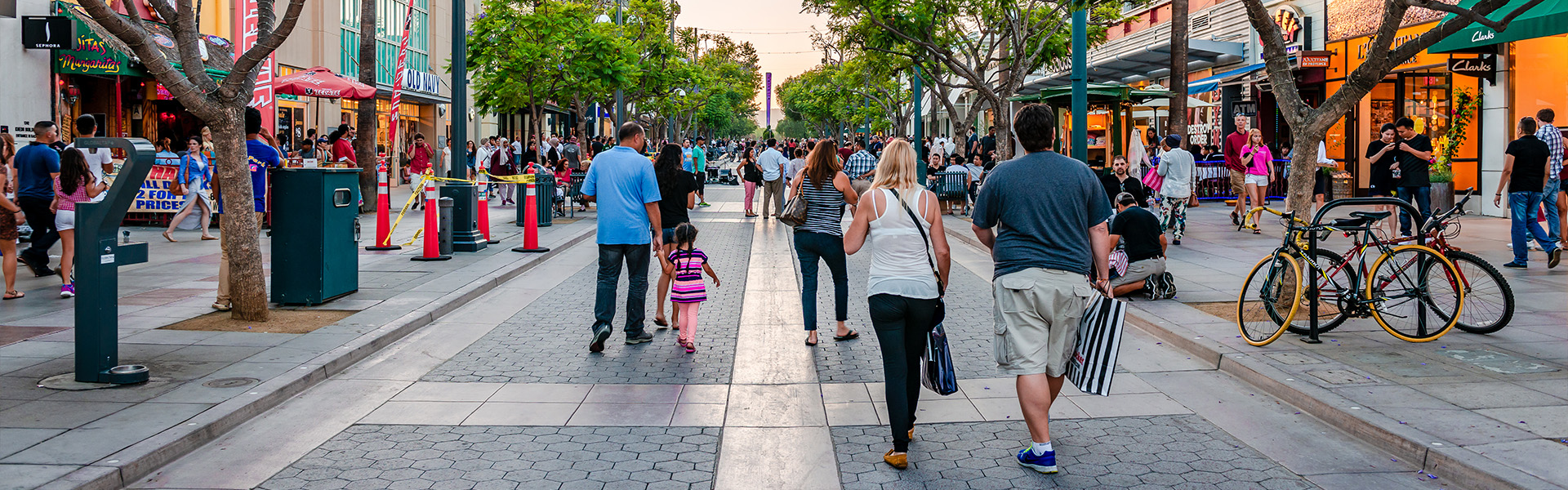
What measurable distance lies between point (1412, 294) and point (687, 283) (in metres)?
4.89

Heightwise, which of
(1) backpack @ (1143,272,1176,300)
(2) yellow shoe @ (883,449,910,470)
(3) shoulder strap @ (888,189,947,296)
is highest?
(3) shoulder strap @ (888,189,947,296)

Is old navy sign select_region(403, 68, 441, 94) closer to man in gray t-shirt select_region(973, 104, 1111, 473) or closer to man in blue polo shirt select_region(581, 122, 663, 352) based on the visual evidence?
man in blue polo shirt select_region(581, 122, 663, 352)

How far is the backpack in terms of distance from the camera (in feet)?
33.1

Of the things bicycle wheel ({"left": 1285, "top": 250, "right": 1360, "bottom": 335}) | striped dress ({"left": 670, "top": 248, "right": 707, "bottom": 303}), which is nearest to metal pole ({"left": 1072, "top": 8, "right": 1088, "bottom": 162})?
bicycle wheel ({"left": 1285, "top": 250, "right": 1360, "bottom": 335})

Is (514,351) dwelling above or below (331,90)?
below

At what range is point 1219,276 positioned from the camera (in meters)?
11.6

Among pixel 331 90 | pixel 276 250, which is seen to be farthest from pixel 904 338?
pixel 331 90

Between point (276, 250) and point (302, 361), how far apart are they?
2.70 m

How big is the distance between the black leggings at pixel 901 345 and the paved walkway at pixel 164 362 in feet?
10.9

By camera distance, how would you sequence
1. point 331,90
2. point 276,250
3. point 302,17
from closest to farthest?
point 276,250
point 331,90
point 302,17

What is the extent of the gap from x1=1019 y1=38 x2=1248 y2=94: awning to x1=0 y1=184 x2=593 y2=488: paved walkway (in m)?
19.6

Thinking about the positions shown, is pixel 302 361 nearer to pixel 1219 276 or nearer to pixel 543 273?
pixel 543 273

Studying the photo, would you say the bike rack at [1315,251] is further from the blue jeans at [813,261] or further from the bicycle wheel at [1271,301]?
the blue jeans at [813,261]

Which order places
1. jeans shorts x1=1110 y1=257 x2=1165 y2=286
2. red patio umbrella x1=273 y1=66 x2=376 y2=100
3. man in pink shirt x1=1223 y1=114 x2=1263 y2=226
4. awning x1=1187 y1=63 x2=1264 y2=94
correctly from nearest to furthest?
jeans shorts x1=1110 y1=257 x2=1165 y2=286, man in pink shirt x1=1223 y1=114 x2=1263 y2=226, red patio umbrella x1=273 y1=66 x2=376 y2=100, awning x1=1187 y1=63 x2=1264 y2=94
